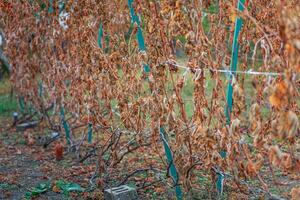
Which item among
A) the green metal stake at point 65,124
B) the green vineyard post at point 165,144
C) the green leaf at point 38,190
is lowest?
the green leaf at point 38,190

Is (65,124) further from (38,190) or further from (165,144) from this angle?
(165,144)

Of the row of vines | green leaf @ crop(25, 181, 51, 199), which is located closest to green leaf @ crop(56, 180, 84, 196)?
green leaf @ crop(25, 181, 51, 199)

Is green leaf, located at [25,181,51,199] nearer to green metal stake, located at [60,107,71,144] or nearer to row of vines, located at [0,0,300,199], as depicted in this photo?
row of vines, located at [0,0,300,199]

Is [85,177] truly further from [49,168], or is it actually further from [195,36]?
[195,36]

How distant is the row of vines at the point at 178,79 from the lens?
2182mm

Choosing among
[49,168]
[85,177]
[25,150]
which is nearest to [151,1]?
[85,177]

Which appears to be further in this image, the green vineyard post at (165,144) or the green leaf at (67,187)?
the green leaf at (67,187)

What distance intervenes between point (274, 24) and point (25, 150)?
364cm

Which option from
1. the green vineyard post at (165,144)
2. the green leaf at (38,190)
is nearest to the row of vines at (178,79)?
the green vineyard post at (165,144)

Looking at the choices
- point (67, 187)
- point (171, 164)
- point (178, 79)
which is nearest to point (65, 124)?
point (67, 187)

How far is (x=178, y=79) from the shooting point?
296 centimetres

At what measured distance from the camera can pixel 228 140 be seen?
2.59 meters

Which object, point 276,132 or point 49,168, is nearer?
point 276,132

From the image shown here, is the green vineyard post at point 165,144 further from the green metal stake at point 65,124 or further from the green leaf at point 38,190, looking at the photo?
the green metal stake at point 65,124
